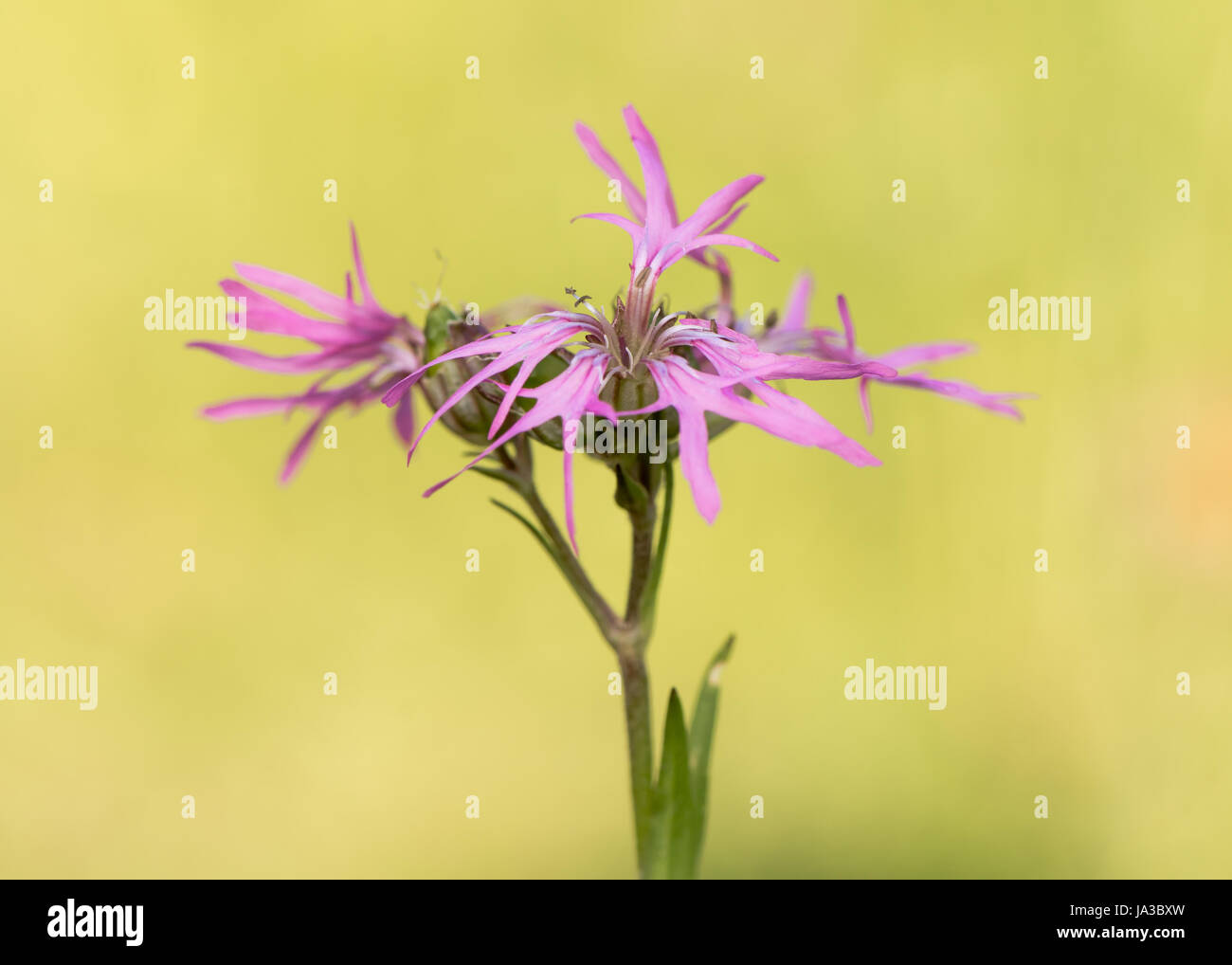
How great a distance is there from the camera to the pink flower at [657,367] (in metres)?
1.34

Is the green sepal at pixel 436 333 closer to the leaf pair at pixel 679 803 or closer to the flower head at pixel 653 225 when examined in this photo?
the flower head at pixel 653 225

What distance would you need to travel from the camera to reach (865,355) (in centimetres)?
191

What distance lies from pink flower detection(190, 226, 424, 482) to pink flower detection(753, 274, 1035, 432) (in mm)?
619

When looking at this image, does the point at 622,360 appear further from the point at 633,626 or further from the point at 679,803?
the point at 679,803

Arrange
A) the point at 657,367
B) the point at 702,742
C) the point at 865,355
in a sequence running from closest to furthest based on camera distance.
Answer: the point at 657,367, the point at 702,742, the point at 865,355

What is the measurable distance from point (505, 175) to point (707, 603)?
2.05 m

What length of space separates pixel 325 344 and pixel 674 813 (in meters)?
0.94

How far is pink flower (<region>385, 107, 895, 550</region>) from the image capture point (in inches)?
52.6

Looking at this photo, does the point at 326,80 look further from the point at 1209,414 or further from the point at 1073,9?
the point at 1209,414

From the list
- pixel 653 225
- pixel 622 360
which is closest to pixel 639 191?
pixel 653 225

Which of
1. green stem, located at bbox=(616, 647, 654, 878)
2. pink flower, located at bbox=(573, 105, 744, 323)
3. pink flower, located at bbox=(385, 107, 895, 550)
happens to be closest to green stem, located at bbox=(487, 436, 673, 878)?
green stem, located at bbox=(616, 647, 654, 878)

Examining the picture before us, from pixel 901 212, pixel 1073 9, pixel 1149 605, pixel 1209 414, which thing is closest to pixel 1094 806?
pixel 1149 605

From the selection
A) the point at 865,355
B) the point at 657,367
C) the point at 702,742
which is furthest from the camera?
the point at 865,355

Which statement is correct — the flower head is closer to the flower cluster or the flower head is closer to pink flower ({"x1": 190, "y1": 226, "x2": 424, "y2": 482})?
the flower cluster
